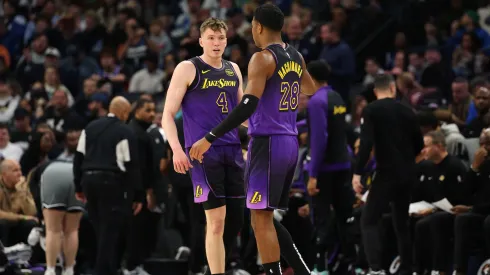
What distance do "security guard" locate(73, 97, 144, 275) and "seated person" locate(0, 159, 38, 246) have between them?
1.82 metres

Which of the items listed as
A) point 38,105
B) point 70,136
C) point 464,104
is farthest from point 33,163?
point 464,104

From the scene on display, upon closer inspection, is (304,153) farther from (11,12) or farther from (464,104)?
(11,12)

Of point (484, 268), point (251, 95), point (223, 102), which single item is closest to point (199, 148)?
point (251, 95)

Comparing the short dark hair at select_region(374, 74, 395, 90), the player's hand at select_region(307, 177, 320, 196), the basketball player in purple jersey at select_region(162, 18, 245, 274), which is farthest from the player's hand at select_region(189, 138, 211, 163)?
the player's hand at select_region(307, 177, 320, 196)

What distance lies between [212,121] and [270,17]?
115cm

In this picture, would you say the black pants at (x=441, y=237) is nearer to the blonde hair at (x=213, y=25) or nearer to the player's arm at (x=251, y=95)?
the blonde hair at (x=213, y=25)

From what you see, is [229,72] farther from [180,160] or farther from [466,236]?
[466,236]

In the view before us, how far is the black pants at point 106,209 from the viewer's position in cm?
1238

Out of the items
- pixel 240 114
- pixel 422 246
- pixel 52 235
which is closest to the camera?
pixel 240 114

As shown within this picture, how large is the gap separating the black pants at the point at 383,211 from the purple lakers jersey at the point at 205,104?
2528 millimetres

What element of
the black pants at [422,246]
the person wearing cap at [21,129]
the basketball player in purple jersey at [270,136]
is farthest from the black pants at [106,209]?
the person wearing cap at [21,129]

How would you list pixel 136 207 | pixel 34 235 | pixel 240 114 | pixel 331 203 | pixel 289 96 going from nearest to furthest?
pixel 240 114
pixel 289 96
pixel 331 203
pixel 136 207
pixel 34 235

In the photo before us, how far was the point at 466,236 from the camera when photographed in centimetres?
1144

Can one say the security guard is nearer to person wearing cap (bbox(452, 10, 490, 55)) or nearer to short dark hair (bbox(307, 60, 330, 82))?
short dark hair (bbox(307, 60, 330, 82))
